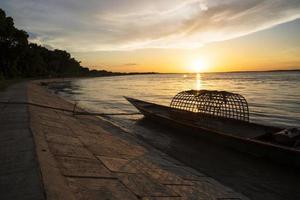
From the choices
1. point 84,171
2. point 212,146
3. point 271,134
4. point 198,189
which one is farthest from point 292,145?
point 84,171

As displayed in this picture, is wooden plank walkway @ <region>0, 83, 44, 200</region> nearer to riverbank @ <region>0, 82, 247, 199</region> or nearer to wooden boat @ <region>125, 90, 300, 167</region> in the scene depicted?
riverbank @ <region>0, 82, 247, 199</region>

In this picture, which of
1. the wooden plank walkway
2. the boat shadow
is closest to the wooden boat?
the boat shadow

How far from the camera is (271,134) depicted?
1388 centimetres

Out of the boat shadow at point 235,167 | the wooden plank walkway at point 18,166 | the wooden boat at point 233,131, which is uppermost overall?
the wooden plank walkway at point 18,166

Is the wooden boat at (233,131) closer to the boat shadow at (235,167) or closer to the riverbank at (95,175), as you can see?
the boat shadow at (235,167)

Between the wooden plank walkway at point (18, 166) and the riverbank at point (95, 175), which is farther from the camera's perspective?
the riverbank at point (95, 175)

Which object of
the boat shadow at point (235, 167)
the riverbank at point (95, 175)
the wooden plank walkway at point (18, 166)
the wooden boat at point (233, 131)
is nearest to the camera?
the wooden plank walkway at point (18, 166)

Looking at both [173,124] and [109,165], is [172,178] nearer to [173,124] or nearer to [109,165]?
[109,165]

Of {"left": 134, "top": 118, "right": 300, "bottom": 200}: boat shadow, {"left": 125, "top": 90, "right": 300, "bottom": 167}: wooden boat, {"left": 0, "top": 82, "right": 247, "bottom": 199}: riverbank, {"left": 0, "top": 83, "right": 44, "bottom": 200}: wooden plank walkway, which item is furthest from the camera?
{"left": 125, "top": 90, "right": 300, "bottom": 167}: wooden boat

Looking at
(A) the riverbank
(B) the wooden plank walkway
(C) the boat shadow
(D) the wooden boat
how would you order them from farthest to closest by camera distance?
(D) the wooden boat, (C) the boat shadow, (A) the riverbank, (B) the wooden plank walkway

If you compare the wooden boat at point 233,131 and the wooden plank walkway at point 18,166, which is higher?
the wooden plank walkway at point 18,166

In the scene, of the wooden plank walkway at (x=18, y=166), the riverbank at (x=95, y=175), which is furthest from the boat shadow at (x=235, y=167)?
the wooden plank walkway at (x=18, y=166)

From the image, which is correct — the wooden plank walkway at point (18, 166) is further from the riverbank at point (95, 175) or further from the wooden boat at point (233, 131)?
the wooden boat at point (233, 131)

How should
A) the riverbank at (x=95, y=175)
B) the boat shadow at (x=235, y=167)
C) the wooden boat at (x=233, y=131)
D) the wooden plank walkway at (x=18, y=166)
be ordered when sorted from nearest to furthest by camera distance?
the wooden plank walkway at (x=18, y=166) < the riverbank at (x=95, y=175) < the boat shadow at (x=235, y=167) < the wooden boat at (x=233, y=131)
